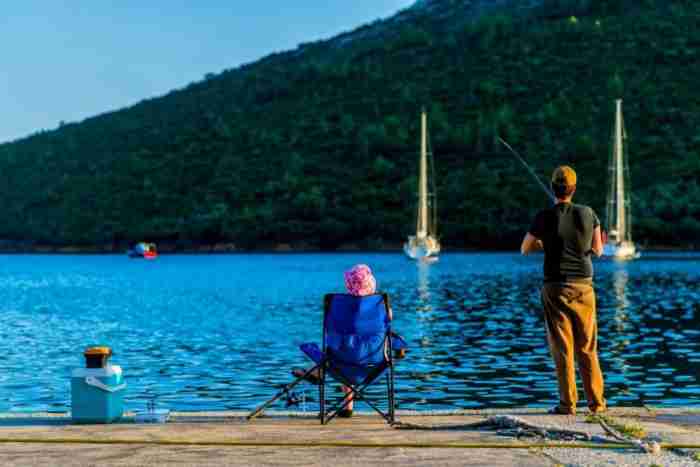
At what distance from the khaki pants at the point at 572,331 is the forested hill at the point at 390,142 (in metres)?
73.1

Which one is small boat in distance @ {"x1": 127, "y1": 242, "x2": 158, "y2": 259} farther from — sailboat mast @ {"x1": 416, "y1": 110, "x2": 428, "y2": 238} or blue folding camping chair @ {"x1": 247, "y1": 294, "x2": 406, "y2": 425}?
blue folding camping chair @ {"x1": 247, "y1": 294, "x2": 406, "y2": 425}

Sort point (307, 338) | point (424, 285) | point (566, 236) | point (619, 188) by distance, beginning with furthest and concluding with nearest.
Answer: point (619, 188), point (424, 285), point (307, 338), point (566, 236)

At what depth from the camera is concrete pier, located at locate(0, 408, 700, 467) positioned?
704 cm

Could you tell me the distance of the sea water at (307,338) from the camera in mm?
15633

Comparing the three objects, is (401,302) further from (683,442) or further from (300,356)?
(683,442)

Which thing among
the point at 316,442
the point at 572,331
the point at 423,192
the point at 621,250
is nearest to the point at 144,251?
the point at 423,192

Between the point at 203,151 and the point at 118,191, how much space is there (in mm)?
8539

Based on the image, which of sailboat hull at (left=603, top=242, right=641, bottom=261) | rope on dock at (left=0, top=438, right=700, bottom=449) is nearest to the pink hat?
rope on dock at (left=0, top=438, right=700, bottom=449)

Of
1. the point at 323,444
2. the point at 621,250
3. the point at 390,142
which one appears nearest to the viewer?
the point at 323,444

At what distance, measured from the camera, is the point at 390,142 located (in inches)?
3984

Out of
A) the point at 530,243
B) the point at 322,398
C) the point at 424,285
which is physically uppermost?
the point at 530,243

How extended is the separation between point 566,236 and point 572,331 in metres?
0.73

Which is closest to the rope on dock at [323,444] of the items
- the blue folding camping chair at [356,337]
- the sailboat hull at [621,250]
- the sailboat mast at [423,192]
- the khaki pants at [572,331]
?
the blue folding camping chair at [356,337]

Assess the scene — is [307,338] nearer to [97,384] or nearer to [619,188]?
[97,384]
